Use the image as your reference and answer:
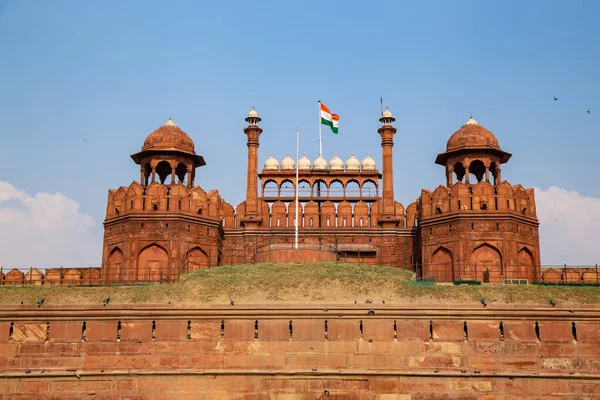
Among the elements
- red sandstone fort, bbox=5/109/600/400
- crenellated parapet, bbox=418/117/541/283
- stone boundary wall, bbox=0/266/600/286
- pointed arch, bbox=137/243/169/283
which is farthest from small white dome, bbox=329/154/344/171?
red sandstone fort, bbox=5/109/600/400

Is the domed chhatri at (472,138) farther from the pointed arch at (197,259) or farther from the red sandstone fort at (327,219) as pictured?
the pointed arch at (197,259)

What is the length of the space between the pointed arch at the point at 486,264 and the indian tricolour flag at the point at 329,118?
905cm

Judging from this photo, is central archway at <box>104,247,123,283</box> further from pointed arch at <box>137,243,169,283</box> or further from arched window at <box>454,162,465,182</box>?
arched window at <box>454,162,465,182</box>

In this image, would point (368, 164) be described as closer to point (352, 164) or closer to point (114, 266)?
point (352, 164)

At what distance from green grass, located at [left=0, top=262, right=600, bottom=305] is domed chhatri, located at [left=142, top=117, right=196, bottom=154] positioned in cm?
1059

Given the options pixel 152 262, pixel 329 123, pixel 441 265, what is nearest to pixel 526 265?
pixel 441 265

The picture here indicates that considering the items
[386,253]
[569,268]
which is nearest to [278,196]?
[386,253]

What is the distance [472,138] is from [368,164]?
5.55m

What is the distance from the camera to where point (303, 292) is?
27000mm

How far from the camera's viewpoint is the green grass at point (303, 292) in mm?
26656

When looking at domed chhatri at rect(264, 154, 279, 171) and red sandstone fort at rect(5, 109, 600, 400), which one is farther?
domed chhatri at rect(264, 154, 279, 171)

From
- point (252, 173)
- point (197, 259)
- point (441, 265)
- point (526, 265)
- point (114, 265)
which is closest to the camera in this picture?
point (526, 265)

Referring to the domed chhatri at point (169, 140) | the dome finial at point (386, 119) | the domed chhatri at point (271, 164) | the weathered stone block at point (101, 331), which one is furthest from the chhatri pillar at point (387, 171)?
the weathered stone block at point (101, 331)

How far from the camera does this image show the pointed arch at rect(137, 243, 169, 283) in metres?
33.3
